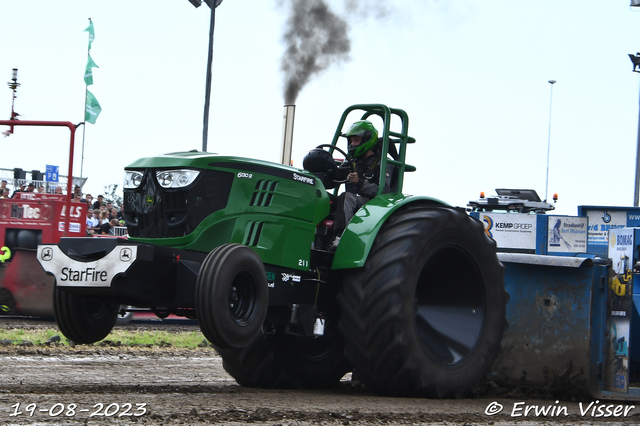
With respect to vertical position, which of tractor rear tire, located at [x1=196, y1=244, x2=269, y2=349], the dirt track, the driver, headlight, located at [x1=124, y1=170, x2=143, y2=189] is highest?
the driver

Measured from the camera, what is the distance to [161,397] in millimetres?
5730

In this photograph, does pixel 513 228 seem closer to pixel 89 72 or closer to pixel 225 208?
pixel 89 72

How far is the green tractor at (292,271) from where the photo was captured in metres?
5.46

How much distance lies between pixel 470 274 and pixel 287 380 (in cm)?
170

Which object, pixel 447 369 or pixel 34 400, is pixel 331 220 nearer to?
pixel 447 369

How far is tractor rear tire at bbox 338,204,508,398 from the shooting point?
19.7 feet

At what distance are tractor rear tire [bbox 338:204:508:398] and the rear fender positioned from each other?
82 millimetres

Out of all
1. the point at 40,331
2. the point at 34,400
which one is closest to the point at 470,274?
the point at 34,400

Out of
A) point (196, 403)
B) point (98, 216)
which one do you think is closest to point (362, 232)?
point (196, 403)

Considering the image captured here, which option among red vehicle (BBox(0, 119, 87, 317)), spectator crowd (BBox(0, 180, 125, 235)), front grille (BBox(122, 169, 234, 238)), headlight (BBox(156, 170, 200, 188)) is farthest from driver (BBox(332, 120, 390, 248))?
spectator crowd (BBox(0, 180, 125, 235))

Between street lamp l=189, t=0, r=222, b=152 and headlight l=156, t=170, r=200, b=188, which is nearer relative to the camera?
headlight l=156, t=170, r=200, b=188

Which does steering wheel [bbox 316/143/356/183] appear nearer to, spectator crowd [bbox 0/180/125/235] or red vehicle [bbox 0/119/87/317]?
red vehicle [bbox 0/119/87/317]

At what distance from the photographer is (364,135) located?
707 cm

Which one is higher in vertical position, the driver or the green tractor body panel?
the driver
